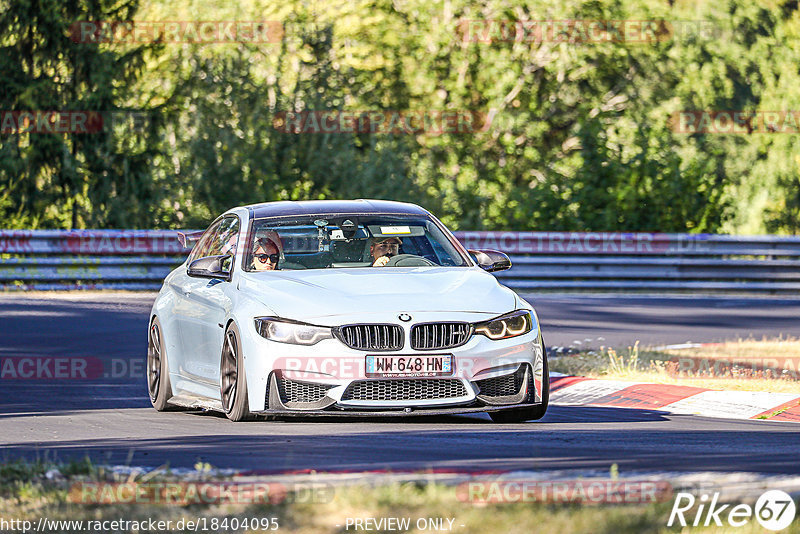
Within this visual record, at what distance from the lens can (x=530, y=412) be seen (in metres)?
10.1

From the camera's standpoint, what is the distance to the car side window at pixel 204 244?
39.4ft

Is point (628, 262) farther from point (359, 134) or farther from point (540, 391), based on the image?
point (540, 391)

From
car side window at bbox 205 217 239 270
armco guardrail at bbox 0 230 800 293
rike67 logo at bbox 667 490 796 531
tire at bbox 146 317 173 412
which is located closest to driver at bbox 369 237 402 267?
car side window at bbox 205 217 239 270

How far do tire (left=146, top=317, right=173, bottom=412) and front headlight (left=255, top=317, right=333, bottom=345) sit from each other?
6.55 ft

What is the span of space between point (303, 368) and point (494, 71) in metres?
35.7

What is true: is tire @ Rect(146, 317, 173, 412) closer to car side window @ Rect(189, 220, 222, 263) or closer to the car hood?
car side window @ Rect(189, 220, 222, 263)

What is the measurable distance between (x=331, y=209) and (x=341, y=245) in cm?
34

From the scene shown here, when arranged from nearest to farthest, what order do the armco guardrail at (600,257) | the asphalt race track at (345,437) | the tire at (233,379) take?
the asphalt race track at (345,437)
the tire at (233,379)
the armco guardrail at (600,257)

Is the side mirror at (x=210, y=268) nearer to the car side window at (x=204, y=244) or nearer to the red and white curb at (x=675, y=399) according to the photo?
the car side window at (x=204, y=244)

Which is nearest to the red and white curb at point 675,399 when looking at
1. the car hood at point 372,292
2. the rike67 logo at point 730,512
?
the car hood at point 372,292

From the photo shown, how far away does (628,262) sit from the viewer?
2589 cm

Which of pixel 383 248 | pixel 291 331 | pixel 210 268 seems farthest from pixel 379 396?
pixel 210 268

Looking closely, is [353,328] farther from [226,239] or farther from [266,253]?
[226,239]

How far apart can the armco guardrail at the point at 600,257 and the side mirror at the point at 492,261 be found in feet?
42.4
